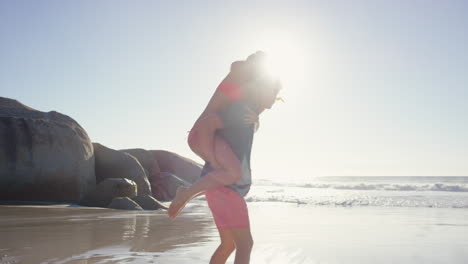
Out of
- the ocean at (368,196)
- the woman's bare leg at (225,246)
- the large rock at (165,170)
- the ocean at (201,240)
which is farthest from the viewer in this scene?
the large rock at (165,170)

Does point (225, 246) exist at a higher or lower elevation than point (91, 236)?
higher

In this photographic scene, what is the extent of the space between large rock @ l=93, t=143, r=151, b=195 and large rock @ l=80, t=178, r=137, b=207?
2530 millimetres

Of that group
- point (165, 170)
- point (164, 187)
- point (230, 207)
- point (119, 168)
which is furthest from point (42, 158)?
point (230, 207)

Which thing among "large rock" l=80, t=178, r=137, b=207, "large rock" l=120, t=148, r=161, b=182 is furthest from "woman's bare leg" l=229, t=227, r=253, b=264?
"large rock" l=120, t=148, r=161, b=182

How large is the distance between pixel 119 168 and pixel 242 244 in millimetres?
12103

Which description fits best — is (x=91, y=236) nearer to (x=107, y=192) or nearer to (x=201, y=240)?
(x=201, y=240)

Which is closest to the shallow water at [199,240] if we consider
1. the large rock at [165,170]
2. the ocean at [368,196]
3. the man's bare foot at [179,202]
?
the man's bare foot at [179,202]

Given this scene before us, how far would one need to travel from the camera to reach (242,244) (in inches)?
85.8

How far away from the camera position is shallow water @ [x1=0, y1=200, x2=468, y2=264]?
4.22m

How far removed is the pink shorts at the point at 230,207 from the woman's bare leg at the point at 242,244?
0.03 meters

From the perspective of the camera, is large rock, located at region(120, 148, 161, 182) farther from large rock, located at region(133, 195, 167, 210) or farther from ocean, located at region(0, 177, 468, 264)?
ocean, located at region(0, 177, 468, 264)

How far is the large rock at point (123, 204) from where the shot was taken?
31.7 ft

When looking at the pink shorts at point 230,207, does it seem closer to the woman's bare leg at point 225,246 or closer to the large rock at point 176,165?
the woman's bare leg at point 225,246

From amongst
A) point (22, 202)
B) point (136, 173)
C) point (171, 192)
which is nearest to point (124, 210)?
point (22, 202)
